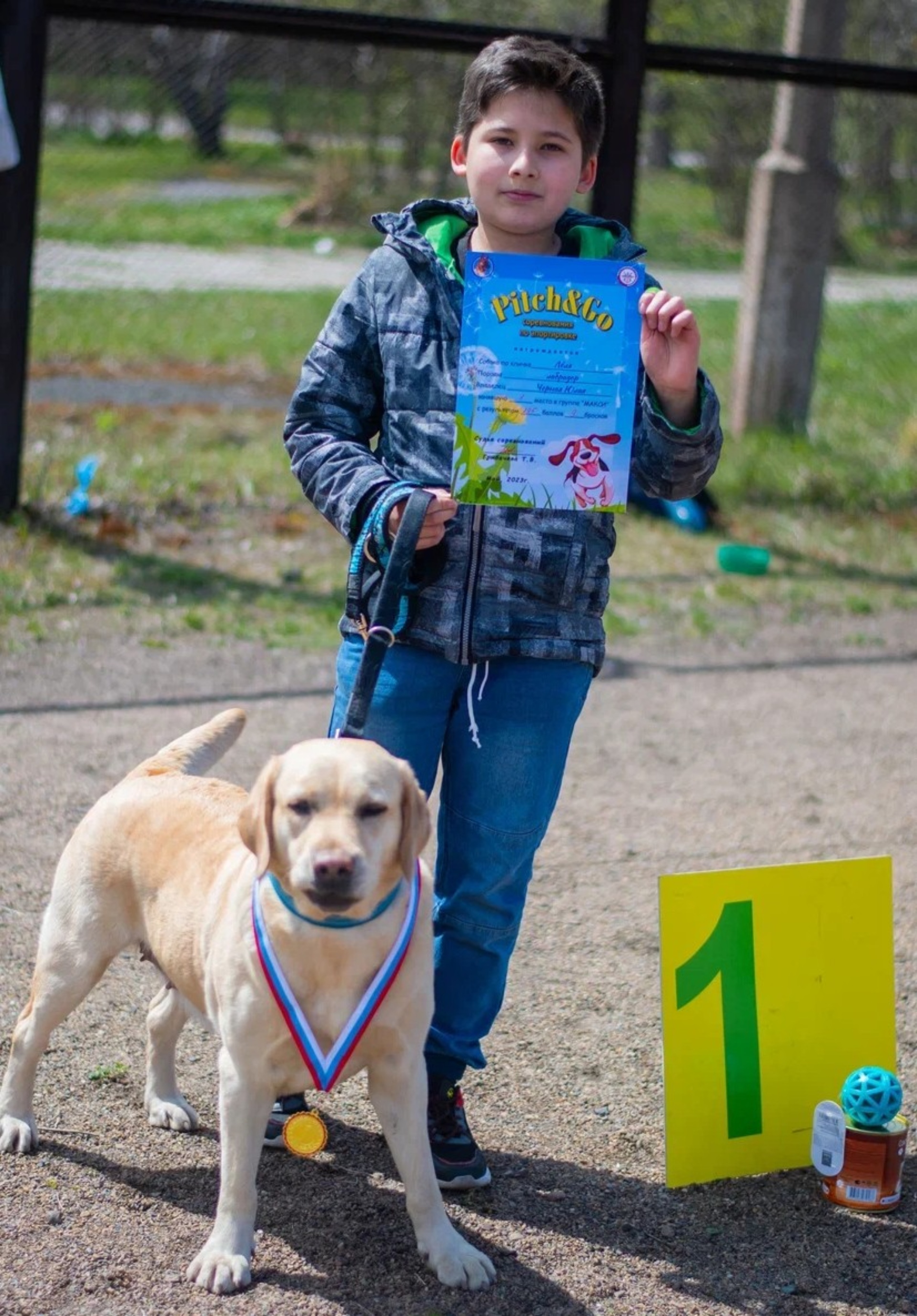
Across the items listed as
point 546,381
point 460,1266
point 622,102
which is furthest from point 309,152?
point 460,1266

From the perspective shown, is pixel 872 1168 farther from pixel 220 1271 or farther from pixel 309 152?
pixel 309 152

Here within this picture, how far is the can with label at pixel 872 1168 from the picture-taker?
309cm

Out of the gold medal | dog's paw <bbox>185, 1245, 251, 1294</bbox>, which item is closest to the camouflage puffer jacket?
the gold medal

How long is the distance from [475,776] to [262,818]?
0.59 m

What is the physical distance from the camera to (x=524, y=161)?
2814 mm

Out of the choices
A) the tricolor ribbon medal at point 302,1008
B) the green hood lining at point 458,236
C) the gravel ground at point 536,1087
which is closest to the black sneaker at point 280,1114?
the gravel ground at point 536,1087

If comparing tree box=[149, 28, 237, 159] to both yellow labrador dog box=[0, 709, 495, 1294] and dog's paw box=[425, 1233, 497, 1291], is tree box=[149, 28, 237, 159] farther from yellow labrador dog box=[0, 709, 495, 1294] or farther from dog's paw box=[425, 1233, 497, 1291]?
dog's paw box=[425, 1233, 497, 1291]

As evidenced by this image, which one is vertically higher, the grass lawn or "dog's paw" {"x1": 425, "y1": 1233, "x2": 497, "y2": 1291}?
the grass lawn

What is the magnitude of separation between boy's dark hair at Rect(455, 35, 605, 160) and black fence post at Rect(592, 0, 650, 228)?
4.43 metres

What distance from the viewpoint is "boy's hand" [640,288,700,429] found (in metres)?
2.79

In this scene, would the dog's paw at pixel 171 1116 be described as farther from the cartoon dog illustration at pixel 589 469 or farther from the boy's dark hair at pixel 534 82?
the boy's dark hair at pixel 534 82

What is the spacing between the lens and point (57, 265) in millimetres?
11461

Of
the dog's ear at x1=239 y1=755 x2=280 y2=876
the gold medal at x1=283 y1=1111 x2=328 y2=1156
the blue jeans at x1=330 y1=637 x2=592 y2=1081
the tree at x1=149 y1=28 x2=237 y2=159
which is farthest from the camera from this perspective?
the tree at x1=149 y1=28 x2=237 y2=159

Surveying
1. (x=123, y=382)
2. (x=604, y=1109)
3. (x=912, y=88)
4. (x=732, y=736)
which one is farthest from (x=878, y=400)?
(x=604, y=1109)
